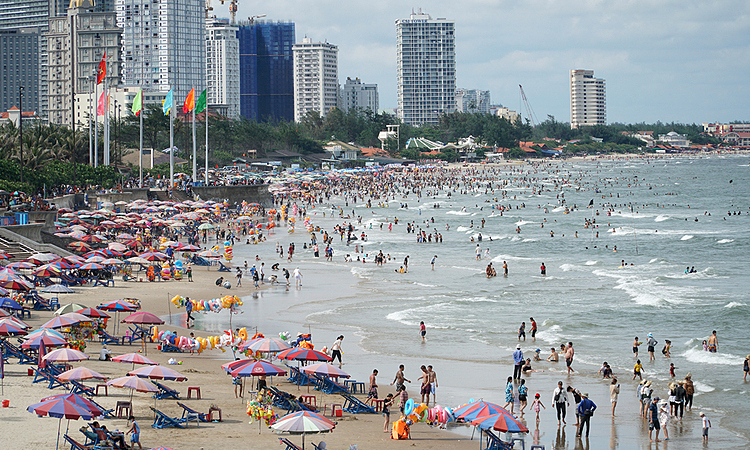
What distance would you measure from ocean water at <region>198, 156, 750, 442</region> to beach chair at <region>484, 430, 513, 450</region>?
3.65m

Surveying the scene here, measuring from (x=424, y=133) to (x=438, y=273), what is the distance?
155 meters

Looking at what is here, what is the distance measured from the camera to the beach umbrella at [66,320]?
56.3 feet

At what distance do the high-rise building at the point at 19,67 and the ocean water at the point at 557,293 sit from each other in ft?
418

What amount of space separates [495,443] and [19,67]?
179833mm

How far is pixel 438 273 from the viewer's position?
119ft

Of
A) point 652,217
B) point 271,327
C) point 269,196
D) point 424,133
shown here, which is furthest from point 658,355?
point 424,133

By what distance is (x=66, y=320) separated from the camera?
17422 millimetres

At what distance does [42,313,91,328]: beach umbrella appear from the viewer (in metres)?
17.2

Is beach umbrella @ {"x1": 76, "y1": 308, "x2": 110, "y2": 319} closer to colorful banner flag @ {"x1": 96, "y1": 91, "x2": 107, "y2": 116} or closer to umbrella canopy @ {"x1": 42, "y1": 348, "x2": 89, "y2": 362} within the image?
umbrella canopy @ {"x1": 42, "y1": 348, "x2": 89, "y2": 362}

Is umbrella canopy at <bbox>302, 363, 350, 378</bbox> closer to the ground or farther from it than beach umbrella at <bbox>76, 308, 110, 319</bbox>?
closer to the ground

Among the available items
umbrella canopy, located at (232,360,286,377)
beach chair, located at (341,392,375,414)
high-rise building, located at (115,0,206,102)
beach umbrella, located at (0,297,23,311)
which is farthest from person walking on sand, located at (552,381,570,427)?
high-rise building, located at (115,0,206,102)

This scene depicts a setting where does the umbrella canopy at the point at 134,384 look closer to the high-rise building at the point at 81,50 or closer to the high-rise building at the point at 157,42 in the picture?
the high-rise building at the point at 81,50

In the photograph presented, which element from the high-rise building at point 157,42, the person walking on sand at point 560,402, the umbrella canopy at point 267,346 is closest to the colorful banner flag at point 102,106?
the umbrella canopy at point 267,346

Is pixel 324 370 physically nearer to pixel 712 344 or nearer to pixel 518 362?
pixel 518 362
